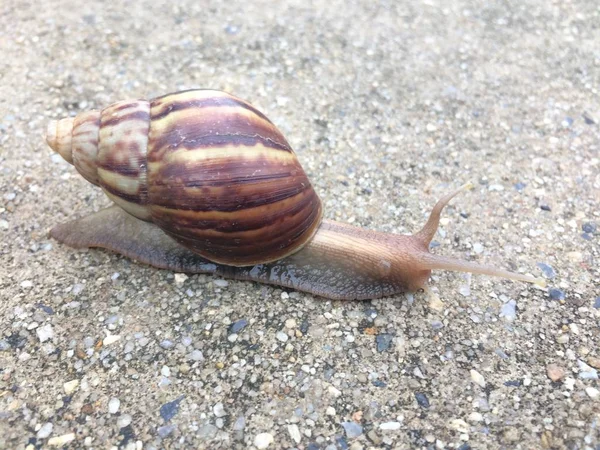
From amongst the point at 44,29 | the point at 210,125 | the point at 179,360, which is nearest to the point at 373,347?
the point at 179,360

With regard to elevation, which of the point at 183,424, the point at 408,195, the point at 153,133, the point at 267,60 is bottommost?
the point at 183,424

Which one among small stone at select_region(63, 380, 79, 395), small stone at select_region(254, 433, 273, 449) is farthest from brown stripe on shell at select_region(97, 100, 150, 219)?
small stone at select_region(254, 433, 273, 449)

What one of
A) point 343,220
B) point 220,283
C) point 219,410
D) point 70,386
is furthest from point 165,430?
point 343,220

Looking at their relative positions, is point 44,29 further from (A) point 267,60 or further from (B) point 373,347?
(B) point 373,347

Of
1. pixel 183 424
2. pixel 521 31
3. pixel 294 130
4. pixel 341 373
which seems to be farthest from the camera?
pixel 521 31

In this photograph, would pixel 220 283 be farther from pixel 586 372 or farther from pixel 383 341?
pixel 586 372

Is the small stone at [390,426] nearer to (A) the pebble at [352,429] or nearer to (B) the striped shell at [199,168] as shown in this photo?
(A) the pebble at [352,429]

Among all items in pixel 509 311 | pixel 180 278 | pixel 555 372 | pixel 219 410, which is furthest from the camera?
pixel 180 278
